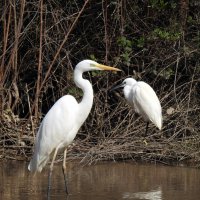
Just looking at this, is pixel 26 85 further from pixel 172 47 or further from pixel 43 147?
pixel 43 147

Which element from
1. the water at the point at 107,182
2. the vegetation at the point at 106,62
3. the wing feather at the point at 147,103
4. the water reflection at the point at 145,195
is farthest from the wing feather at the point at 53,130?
the wing feather at the point at 147,103

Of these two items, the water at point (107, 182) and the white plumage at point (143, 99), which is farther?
the white plumage at point (143, 99)

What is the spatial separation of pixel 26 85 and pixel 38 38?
2.53ft

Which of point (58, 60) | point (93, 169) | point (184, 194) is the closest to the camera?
point (184, 194)

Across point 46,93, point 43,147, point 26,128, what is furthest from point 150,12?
point 43,147

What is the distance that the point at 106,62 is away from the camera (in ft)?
33.7

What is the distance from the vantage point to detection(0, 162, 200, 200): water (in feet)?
23.5

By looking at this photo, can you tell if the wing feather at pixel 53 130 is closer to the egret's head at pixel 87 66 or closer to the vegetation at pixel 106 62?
the egret's head at pixel 87 66

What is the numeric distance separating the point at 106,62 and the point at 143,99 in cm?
87

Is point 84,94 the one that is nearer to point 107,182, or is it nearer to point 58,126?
point 58,126

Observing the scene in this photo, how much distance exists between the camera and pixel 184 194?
285 inches

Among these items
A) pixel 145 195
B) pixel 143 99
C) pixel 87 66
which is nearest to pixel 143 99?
pixel 143 99

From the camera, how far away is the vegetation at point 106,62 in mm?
9531

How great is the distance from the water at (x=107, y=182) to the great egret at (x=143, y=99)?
0.80 m
